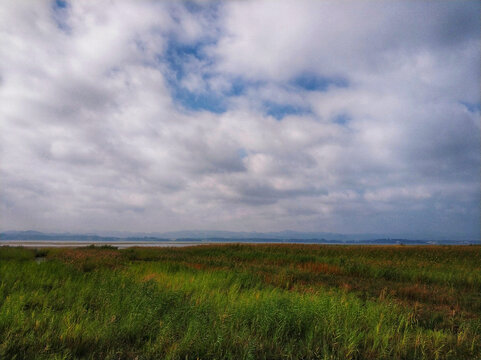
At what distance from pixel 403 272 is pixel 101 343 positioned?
60.3 feet

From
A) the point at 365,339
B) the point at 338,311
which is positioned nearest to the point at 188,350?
the point at 365,339

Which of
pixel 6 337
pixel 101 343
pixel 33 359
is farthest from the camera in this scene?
pixel 101 343

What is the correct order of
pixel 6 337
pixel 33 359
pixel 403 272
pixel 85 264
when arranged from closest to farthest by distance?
pixel 33 359, pixel 6 337, pixel 85 264, pixel 403 272

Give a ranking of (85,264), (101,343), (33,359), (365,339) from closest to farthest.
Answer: (33,359), (101,343), (365,339), (85,264)

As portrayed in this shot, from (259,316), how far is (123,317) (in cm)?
286

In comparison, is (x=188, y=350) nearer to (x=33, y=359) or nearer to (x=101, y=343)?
(x=101, y=343)

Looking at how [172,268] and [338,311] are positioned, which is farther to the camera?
[172,268]

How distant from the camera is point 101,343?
488 cm

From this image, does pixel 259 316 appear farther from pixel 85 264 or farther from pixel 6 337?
pixel 85 264

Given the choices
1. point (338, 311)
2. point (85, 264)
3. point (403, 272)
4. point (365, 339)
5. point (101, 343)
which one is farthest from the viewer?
point (403, 272)

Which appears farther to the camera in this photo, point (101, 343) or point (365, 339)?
point (365, 339)

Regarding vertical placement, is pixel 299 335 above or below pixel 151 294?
below

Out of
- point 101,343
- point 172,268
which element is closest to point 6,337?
point 101,343

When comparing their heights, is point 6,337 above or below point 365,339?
above
